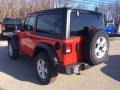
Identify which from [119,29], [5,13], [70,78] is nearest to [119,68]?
[70,78]

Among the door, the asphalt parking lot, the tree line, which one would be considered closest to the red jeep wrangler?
the asphalt parking lot

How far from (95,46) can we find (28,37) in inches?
102

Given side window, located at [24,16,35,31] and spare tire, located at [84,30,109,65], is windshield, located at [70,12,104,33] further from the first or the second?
side window, located at [24,16,35,31]

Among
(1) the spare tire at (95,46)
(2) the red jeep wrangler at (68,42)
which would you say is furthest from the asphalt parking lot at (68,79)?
(1) the spare tire at (95,46)

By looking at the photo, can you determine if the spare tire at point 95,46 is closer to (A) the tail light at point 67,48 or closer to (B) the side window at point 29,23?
(A) the tail light at point 67,48

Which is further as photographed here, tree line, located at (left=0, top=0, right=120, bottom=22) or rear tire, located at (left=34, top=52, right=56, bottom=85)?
tree line, located at (left=0, top=0, right=120, bottom=22)

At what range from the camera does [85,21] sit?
21.5 feet

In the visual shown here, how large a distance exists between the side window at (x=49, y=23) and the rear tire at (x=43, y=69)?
0.66m

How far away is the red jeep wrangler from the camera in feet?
19.8

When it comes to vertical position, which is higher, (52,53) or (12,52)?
(52,53)

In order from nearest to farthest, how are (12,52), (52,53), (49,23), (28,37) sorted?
(52,53) → (49,23) → (28,37) → (12,52)

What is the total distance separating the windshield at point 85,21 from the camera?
6211 mm

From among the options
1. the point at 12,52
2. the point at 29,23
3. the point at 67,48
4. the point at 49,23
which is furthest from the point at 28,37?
the point at 67,48

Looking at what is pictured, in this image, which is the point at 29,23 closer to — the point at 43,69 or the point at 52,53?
the point at 43,69
